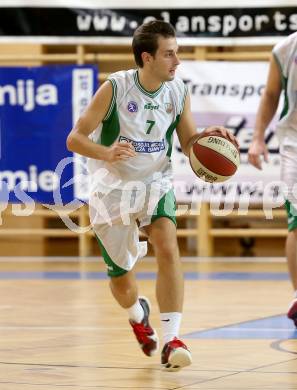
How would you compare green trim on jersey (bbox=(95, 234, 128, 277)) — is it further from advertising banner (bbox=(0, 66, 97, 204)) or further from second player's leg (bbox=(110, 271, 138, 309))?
advertising banner (bbox=(0, 66, 97, 204))

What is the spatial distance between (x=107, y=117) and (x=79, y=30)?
18.9ft

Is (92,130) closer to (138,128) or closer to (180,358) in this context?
(138,128)

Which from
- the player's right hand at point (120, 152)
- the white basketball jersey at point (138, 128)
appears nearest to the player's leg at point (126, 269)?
the white basketball jersey at point (138, 128)

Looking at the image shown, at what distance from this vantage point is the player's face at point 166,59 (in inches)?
195

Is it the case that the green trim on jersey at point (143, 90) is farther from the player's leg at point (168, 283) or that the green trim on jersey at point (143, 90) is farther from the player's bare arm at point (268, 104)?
the player's bare arm at point (268, 104)

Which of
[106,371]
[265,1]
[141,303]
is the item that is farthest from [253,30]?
[106,371]

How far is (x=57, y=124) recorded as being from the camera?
34.8ft

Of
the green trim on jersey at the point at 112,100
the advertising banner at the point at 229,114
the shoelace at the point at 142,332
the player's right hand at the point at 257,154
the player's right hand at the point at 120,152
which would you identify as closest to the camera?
the player's right hand at the point at 120,152

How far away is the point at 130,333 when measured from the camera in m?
5.97

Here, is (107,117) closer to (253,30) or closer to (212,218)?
(253,30)

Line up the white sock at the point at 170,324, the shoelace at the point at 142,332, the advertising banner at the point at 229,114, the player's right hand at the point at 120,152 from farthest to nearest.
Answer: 1. the advertising banner at the point at 229,114
2. the shoelace at the point at 142,332
3. the white sock at the point at 170,324
4. the player's right hand at the point at 120,152

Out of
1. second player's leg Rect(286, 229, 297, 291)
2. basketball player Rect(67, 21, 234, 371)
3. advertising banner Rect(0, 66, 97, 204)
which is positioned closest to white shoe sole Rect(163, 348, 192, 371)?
basketball player Rect(67, 21, 234, 371)

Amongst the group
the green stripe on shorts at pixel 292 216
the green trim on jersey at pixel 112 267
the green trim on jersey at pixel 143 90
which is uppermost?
the green trim on jersey at pixel 143 90

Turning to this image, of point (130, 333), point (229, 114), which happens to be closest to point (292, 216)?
point (130, 333)
